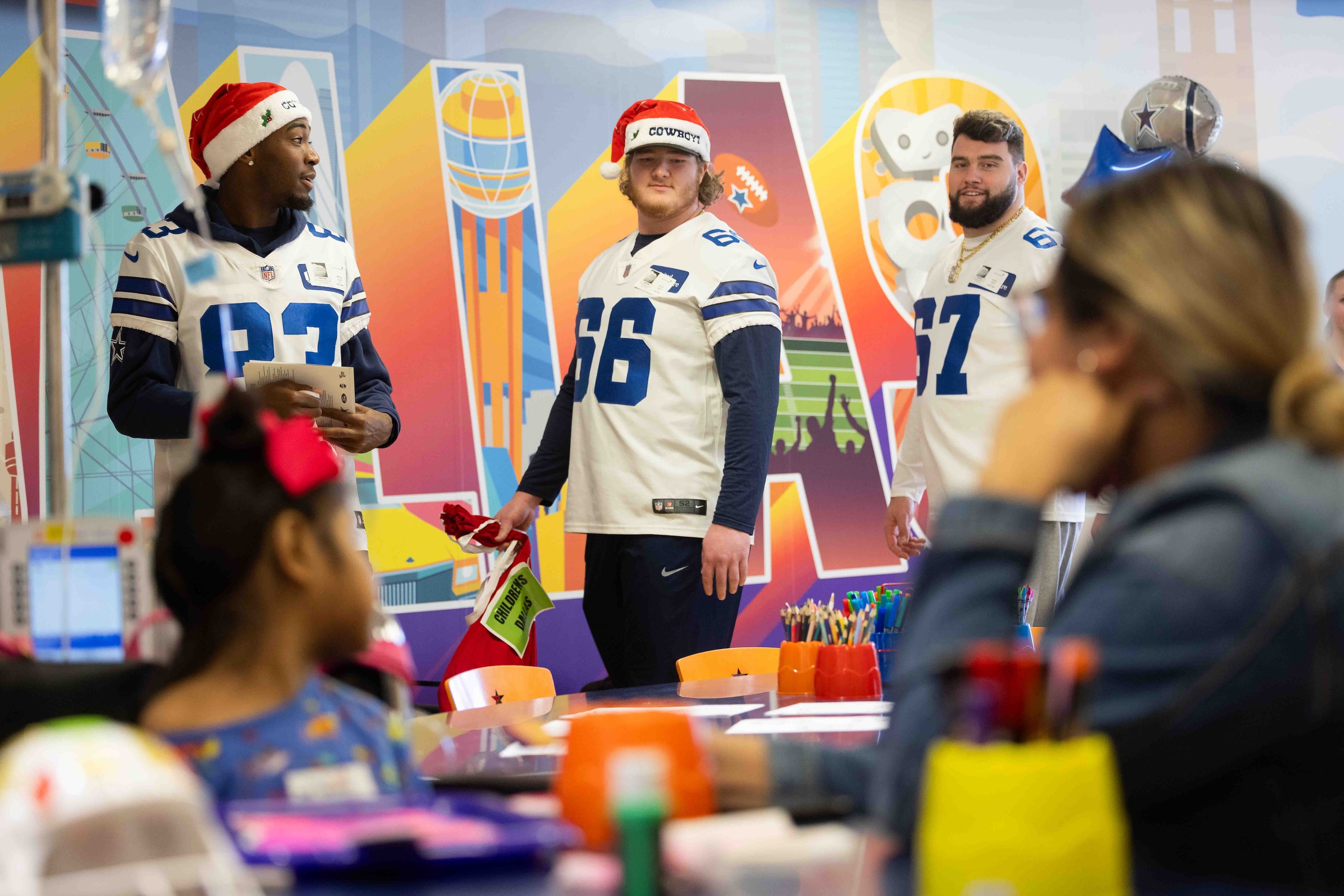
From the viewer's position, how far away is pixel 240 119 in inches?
123

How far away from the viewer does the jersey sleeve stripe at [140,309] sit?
9.76 feet

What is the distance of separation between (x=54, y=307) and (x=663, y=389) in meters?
1.90

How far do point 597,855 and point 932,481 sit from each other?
130 inches

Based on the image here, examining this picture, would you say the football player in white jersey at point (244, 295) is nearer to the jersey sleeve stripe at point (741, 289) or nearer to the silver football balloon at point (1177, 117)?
the jersey sleeve stripe at point (741, 289)

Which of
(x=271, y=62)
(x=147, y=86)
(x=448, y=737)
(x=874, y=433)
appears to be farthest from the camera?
(x=874, y=433)

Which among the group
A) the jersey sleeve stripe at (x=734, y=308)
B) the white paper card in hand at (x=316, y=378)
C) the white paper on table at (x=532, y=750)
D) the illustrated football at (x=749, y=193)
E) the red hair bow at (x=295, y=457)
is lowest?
the white paper on table at (x=532, y=750)

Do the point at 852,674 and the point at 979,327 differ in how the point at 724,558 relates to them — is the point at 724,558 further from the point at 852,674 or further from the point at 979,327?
the point at 979,327

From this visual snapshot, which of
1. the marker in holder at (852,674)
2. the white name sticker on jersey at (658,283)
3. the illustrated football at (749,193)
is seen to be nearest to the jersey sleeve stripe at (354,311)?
the white name sticker on jersey at (658,283)

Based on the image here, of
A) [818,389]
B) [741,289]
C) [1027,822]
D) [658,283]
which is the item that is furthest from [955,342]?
[1027,822]

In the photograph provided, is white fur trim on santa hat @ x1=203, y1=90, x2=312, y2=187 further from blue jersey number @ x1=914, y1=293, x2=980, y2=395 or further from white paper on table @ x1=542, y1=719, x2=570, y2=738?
blue jersey number @ x1=914, y1=293, x2=980, y2=395

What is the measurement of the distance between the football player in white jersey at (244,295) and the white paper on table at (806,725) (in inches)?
57.2

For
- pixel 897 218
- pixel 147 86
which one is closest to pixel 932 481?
pixel 897 218

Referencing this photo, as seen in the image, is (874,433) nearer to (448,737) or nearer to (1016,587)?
(448,737)

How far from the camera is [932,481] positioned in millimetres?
4051
